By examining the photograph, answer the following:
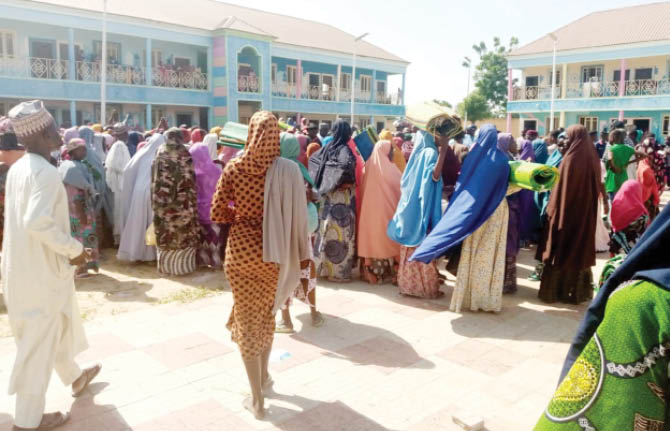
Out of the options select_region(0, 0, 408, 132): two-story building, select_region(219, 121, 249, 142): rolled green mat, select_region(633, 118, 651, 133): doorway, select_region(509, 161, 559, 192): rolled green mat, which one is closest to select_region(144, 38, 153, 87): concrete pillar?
select_region(0, 0, 408, 132): two-story building

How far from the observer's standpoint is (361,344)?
166 inches

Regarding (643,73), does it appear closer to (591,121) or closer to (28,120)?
(591,121)

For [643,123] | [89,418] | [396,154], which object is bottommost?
[89,418]

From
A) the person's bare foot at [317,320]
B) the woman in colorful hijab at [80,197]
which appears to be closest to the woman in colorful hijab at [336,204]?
the person's bare foot at [317,320]

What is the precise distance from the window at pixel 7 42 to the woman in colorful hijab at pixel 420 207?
59.6 feet

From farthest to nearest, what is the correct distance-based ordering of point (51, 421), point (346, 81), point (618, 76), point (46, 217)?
point (346, 81)
point (618, 76)
point (51, 421)
point (46, 217)

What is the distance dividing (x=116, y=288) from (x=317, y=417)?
11.2ft

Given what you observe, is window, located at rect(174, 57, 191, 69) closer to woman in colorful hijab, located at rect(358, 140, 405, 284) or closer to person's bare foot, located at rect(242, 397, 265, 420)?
woman in colorful hijab, located at rect(358, 140, 405, 284)

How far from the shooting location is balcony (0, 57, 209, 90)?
17.8 m

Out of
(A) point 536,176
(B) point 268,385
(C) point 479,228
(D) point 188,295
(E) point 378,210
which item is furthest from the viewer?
(E) point 378,210

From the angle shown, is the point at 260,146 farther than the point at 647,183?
No

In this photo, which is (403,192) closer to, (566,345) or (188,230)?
(566,345)

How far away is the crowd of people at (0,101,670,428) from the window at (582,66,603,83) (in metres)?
19.2

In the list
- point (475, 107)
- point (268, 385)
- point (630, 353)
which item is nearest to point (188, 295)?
point (268, 385)
